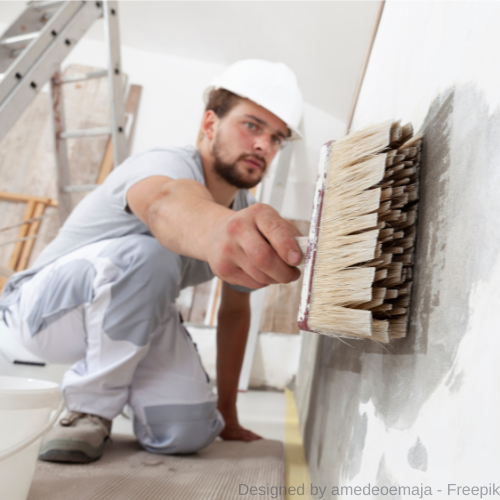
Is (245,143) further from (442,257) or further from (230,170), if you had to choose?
(442,257)

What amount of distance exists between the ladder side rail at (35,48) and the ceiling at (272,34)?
Result: 111 centimetres

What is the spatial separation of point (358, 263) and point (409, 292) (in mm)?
68

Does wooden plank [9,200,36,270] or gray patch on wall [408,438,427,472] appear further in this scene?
wooden plank [9,200,36,270]

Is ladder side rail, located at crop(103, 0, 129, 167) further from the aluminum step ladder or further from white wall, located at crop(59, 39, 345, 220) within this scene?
white wall, located at crop(59, 39, 345, 220)

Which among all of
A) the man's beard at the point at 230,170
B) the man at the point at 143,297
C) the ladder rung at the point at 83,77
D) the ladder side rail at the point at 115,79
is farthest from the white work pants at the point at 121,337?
the ladder rung at the point at 83,77

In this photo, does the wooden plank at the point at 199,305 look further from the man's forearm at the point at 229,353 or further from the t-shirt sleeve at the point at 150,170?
the t-shirt sleeve at the point at 150,170

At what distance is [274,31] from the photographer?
8.37 feet

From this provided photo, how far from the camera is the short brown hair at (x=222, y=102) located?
5.30 ft

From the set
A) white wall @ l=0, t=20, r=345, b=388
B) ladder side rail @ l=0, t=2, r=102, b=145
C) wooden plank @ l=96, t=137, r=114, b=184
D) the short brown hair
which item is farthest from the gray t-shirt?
wooden plank @ l=96, t=137, r=114, b=184

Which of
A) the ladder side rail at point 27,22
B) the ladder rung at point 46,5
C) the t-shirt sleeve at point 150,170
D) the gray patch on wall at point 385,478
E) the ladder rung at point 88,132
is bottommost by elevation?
the gray patch on wall at point 385,478

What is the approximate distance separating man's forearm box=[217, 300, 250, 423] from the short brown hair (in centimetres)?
73

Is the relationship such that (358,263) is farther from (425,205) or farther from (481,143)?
(481,143)

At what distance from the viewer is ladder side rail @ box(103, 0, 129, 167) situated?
1.91 meters

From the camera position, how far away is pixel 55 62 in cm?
169
